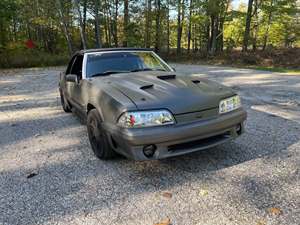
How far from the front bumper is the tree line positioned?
20.9m

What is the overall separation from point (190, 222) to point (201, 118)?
3.69 feet

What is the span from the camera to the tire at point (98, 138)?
3283mm

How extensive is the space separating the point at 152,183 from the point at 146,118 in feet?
2.43

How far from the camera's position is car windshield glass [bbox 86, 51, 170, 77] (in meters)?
4.11

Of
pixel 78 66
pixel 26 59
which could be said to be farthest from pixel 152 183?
pixel 26 59

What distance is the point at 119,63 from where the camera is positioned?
4.26 metres

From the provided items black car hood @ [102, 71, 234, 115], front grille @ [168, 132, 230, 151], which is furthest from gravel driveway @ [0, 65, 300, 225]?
black car hood @ [102, 71, 234, 115]

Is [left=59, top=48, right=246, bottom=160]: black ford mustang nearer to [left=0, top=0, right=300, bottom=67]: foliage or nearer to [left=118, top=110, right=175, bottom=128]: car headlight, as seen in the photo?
[left=118, top=110, right=175, bottom=128]: car headlight

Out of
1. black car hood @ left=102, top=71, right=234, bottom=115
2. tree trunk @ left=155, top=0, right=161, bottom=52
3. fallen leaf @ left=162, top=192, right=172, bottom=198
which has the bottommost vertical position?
fallen leaf @ left=162, top=192, right=172, bottom=198

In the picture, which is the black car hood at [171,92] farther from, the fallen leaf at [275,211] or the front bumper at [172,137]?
the fallen leaf at [275,211]

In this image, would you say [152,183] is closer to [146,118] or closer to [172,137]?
[172,137]

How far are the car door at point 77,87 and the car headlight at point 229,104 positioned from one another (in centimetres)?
213

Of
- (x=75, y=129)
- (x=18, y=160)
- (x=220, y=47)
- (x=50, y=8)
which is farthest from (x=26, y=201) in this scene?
(x=220, y=47)

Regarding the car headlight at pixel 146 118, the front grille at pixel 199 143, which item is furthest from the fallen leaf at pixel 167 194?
the car headlight at pixel 146 118
